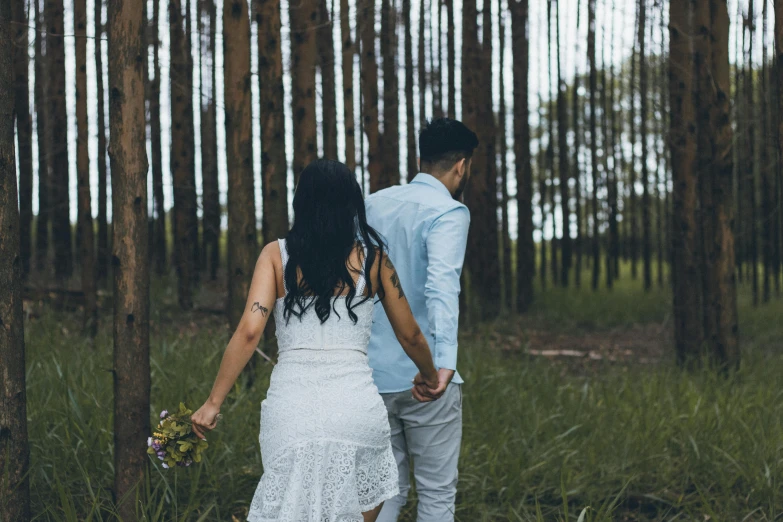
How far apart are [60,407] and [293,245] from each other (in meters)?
2.78

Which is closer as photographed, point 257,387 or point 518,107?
point 257,387

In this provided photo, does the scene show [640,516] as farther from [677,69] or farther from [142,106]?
[677,69]

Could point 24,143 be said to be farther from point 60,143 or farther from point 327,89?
A: point 327,89

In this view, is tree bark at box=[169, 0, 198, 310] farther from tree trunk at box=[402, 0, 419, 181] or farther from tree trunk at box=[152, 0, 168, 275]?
tree trunk at box=[402, 0, 419, 181]

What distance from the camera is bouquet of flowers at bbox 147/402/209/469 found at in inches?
115

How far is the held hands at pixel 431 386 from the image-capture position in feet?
9.80

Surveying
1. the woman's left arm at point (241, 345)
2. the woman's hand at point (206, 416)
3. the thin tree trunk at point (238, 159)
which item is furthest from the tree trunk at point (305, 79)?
the woman's hand at point (206, 416)

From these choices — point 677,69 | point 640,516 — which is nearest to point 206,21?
point 677,69

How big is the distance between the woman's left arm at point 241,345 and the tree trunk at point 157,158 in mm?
8986

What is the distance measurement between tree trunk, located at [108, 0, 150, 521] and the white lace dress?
1.06 m

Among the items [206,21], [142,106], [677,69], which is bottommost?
[142,106]

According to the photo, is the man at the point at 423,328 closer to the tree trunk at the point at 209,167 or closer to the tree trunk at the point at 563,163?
the tree trunk at the point at 209,167

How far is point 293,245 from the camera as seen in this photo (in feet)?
8.92

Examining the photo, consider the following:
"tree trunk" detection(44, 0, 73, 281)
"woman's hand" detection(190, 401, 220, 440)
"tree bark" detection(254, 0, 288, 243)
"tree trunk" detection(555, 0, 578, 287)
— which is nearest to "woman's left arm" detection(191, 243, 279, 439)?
"woman's hand" detection(190, 401, 220, 440)
